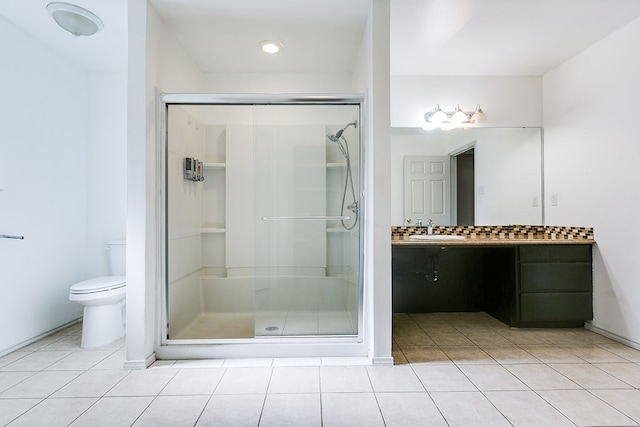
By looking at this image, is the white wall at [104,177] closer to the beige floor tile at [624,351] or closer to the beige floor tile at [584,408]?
the beige floor tile at [584,408]

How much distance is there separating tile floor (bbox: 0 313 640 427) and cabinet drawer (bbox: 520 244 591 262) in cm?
68

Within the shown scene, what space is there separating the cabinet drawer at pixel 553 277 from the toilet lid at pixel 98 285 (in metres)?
3.35

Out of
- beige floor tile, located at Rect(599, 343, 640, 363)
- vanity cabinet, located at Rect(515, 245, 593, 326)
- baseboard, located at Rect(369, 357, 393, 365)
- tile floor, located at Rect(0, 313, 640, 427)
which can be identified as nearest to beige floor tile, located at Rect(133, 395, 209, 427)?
tile floor, located at Rect(0, 313, 640, 427)

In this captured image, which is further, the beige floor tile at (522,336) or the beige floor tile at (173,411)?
the beige floor tile at (522,336)

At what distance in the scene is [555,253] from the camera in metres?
2.97

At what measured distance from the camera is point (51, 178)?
9.50 feet

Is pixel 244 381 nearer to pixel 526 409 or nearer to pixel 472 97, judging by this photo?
pixel 526 409

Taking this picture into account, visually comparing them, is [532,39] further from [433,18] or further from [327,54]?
[327,54]

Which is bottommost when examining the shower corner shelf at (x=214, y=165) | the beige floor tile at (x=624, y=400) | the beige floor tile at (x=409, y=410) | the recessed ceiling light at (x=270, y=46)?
the beige floor tile at (x=624, y=400)

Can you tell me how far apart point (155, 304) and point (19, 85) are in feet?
6.49

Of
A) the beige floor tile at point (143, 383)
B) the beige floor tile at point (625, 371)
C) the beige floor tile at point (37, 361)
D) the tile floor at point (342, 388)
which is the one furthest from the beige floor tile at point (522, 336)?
the beige floor tile at point (37, 361)

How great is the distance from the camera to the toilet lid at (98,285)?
255 centimetres

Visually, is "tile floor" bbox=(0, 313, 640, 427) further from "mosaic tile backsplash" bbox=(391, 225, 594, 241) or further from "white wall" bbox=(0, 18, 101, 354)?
"mosaic tile backsplash" bbox=(391, 225, 594, 241)

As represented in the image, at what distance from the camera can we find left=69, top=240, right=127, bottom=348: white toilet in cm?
256
